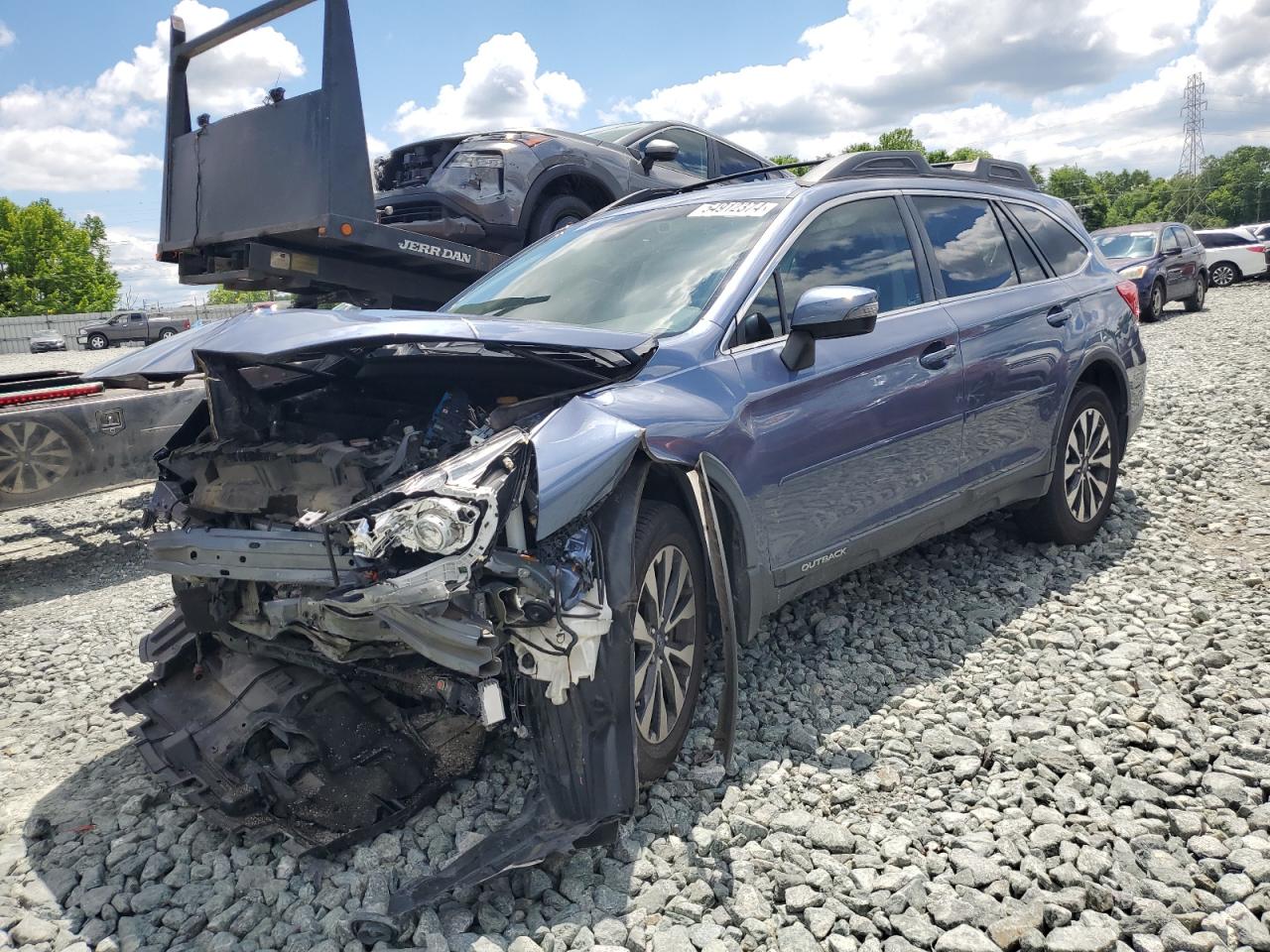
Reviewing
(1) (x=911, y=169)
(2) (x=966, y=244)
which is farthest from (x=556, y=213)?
(2) (x=966, y=244)

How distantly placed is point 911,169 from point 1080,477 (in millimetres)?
1867

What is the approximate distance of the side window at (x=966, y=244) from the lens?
451 cm

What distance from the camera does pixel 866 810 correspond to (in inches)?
119

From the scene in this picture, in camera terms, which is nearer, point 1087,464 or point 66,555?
point 1087,464

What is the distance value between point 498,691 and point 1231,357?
11.3m

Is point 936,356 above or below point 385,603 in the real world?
above

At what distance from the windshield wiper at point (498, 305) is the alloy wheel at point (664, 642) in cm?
136

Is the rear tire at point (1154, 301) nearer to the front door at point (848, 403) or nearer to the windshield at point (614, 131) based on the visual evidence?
the windshield at point (614, 131)

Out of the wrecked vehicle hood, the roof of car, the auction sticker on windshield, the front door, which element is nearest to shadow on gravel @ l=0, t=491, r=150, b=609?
the wrecked vehicle hood

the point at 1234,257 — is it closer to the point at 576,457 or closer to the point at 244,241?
the point at 244,241

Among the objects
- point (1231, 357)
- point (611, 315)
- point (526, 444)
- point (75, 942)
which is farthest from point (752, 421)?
point (1231, 357)

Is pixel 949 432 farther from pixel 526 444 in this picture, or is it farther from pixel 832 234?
pixel 526 444

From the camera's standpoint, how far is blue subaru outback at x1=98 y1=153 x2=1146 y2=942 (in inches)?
102

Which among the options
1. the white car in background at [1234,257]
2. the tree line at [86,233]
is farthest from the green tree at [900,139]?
the white car in background at [1234,257]
